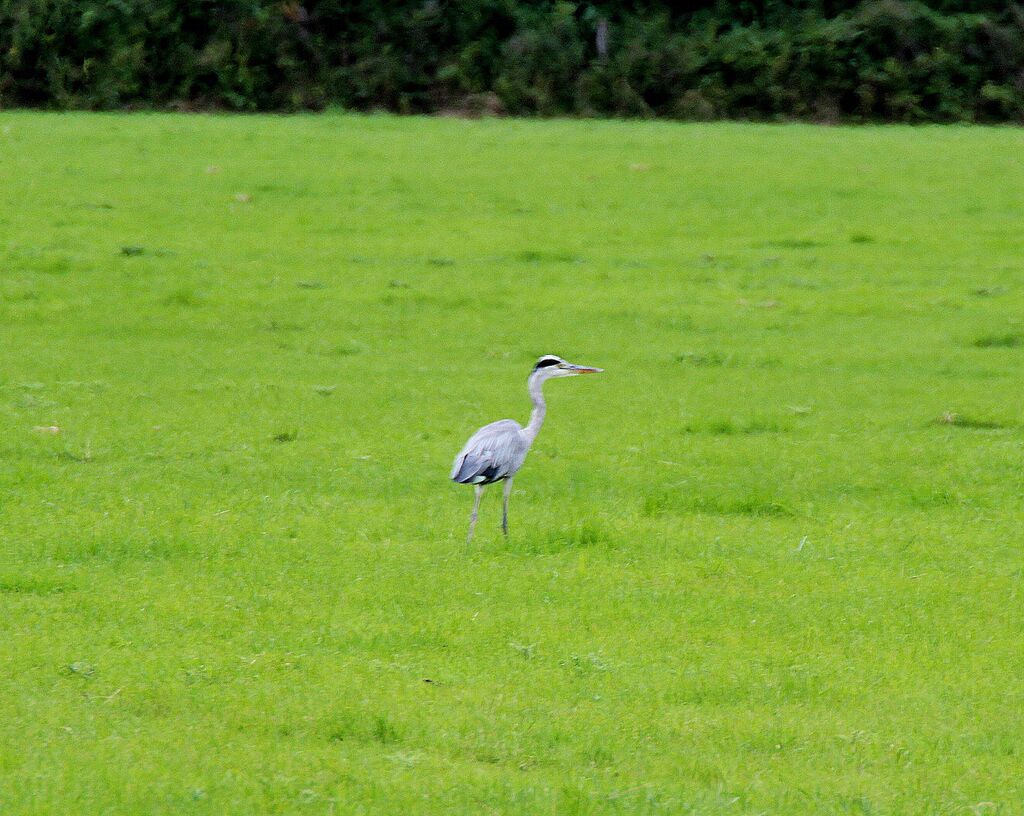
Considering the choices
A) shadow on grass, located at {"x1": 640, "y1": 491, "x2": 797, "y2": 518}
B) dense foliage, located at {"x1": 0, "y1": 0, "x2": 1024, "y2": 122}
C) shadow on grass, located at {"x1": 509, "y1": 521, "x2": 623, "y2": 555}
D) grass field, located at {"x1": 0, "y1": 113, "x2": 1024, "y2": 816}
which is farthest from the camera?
dense foliage, located at {"x1": 0, "y1": 0, "x2": 1024, "y2": 122}

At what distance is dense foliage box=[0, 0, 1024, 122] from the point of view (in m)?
46.0

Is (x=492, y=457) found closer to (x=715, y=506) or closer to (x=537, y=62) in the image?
(x=715, y=506)

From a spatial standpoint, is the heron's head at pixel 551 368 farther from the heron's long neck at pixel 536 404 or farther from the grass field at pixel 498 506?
the grass field at pixel 498 506

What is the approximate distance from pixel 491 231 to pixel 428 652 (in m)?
19.4

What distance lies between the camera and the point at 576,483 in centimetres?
1424

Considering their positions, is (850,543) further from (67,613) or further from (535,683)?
(67,613)

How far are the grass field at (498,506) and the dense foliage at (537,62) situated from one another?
16.1 m

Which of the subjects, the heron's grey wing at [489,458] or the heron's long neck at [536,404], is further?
the heron's long neck at [536,404]

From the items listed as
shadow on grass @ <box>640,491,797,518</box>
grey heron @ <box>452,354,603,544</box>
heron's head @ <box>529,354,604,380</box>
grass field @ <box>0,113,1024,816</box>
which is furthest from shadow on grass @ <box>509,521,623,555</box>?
heron's head @ <box>529,354,604,380</box>

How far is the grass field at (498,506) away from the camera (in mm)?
8180

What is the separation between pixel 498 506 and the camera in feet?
44.4

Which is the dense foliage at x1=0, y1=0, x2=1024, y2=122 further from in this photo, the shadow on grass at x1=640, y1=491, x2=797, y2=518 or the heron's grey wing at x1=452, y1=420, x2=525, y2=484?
the heron's grey wing at x1=452, y1=420, x2=525, y2=484

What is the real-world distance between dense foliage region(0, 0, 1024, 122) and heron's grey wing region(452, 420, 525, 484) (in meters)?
35.4

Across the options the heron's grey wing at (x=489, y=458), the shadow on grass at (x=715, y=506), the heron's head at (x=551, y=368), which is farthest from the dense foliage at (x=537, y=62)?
the heron's grey wing at (x=489, y=458)
